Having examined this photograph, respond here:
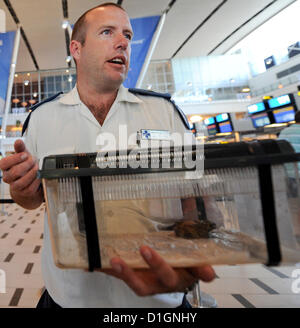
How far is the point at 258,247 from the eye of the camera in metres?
0.38

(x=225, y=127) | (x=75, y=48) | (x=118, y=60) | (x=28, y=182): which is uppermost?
(x=225, y=127)

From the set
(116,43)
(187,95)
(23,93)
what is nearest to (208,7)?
(187,95)

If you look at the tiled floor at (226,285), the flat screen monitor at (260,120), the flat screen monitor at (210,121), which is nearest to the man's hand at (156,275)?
the tiled floor at (226,285)

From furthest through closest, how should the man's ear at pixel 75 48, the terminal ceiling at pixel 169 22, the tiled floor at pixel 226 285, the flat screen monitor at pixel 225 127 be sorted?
the terminal ceiling at pixel 169 22, the flat screen monitor at pixel 225 127, the tiled floor at pixel 226 285, the man's ear at pixel 75 48

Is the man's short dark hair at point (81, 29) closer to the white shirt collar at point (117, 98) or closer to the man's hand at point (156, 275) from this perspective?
the white shirt collar at point (117, 98)

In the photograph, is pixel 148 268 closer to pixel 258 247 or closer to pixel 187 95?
pixel 258 247

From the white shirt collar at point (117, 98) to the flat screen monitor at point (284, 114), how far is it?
613cm

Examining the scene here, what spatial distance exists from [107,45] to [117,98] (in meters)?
0.20

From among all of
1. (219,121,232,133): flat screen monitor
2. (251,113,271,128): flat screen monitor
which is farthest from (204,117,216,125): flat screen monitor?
(251,113,271,128): flat screen monitor

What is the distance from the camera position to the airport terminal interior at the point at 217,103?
1.23 ft

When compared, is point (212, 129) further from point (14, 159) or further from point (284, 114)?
point (14, 159)

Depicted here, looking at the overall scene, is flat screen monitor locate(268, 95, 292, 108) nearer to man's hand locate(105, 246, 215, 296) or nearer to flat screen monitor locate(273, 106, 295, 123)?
flat screen monitor locate(273, 106, 295, 123)

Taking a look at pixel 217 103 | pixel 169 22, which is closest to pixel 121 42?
pixel 169 22

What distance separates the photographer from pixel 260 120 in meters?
6.88
